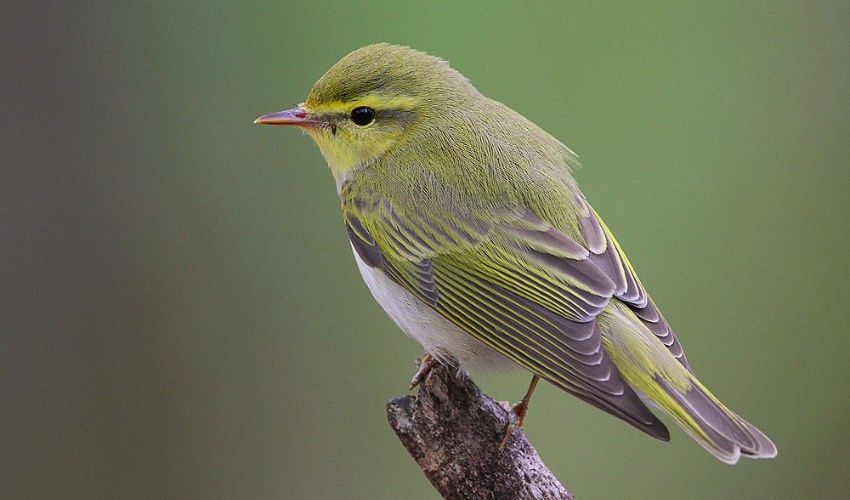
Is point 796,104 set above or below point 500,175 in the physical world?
above

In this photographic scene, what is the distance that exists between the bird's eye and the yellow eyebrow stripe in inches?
0.9

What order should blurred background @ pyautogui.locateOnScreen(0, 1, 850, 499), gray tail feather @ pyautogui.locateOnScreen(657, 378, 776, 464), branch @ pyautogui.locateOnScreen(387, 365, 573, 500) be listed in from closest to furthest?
gray tail feather @ pyautogui.locateOnScreen(657, 378, 776, 464)
branch @ pyautogui.locateOnScreen(387, 365, 573, 500)
blurred background @ pyautogui.locateOnScreen(0, 1, 850, 499)

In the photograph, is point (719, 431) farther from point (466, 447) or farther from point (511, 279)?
point (511, 279)

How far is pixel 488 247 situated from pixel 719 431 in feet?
3.67

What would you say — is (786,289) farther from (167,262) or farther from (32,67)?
(32,67)

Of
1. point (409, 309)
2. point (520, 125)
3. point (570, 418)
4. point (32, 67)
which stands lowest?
point (570, 418)

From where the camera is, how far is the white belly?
3.98 meters

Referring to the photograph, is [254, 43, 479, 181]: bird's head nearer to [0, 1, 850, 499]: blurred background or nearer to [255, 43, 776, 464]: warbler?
[255, 43, 776, 464]: warbler

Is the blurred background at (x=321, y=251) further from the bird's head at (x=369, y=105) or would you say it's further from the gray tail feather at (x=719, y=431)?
the gray tail feather at (x=719, y=431)

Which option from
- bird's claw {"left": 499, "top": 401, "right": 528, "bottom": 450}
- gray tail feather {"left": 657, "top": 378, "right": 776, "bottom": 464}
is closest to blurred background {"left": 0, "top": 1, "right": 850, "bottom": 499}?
bird's claw {"left": 499, "top": 401, "right": 528, "bottom": 450}

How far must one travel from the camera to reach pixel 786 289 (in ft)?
21.4

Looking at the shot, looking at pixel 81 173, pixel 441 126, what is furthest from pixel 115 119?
pixel 441 126

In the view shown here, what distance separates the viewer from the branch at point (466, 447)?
3543 millimetres

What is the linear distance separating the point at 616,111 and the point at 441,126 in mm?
2449
